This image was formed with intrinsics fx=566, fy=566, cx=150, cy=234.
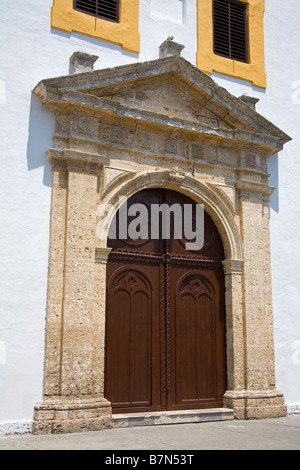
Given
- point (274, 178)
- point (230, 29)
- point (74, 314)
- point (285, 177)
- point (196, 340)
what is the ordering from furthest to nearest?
point (230, 29) < point (285, 177) < point (274, 178) < point (196, 340) < point (74, 314)

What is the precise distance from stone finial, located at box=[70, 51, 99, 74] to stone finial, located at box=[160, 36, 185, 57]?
3.77ft

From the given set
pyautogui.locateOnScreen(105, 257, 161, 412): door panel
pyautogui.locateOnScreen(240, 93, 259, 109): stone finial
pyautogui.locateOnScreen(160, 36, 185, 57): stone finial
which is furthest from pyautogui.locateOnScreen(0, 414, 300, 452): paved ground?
pyautogui.locateOnScreen(160, 36, 185, 57): stone finial

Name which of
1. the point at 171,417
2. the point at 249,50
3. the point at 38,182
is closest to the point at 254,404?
the point at 171,417

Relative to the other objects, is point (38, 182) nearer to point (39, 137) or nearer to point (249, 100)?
point (39, 137)

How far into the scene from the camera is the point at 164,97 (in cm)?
783

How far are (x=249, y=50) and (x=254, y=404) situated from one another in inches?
210

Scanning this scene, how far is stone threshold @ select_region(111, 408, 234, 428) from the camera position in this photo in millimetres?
6656

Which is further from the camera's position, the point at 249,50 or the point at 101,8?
the point at 249,50

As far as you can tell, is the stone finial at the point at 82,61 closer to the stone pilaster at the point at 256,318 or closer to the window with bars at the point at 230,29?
the window with bars at the point at 230,29

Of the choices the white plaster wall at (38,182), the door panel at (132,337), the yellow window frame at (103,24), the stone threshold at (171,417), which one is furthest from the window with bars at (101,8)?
the stone threshold at (171,417)

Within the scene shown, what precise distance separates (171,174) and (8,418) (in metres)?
3.64
